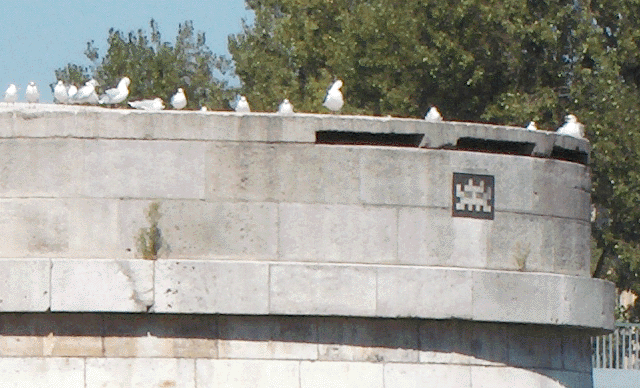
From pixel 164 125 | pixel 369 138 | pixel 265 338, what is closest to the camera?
pixel 265 338

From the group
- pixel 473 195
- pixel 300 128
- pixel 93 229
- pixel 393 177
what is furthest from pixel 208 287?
pixel 473 195

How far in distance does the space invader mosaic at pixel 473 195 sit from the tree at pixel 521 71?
2275cm

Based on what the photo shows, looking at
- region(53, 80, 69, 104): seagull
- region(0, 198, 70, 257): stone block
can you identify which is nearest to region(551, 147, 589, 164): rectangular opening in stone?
region(0, 198, 70, 257): stone block

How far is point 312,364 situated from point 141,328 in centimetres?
145

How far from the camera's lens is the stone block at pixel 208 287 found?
55.5 ft

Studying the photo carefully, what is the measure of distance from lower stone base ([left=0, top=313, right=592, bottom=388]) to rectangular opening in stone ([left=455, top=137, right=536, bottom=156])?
5.61ft

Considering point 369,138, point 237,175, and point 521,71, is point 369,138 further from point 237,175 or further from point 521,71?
point 521,71

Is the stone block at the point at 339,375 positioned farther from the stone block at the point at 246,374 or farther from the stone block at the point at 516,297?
the stone block at the point at 516,297

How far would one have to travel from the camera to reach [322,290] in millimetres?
17109

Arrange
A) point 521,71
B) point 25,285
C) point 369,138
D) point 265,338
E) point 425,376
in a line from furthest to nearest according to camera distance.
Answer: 1. point 521,71
2. point 369,138
3. point 425,376
4. point 265,338
5. point 25,285

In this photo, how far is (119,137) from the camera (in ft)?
56.6

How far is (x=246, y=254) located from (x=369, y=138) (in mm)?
1533

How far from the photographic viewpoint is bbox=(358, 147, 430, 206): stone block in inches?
688

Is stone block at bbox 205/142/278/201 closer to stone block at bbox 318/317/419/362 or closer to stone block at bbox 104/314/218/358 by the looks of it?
stone block at bbox 104/314/218/358
